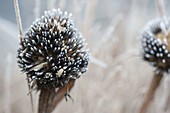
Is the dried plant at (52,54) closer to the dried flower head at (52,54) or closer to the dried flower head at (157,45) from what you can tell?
the dried flower head at (52,54)

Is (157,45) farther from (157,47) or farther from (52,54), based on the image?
(52,54)

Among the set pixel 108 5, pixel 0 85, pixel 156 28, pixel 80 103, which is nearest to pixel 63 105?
pixel 80 103

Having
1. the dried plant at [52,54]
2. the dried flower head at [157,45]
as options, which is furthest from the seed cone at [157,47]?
the dried plant at [52,54]

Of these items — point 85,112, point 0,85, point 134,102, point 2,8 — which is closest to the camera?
point 85,112

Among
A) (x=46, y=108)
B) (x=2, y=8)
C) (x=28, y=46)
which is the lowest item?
(x=46, y=108)

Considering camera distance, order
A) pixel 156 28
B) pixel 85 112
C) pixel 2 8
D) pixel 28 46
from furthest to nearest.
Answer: pixel 2 8, pixel 85 112, pixel 156 28, pixel 28 46

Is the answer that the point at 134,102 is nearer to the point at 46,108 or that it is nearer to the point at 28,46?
the point at 46,108

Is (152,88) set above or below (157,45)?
below

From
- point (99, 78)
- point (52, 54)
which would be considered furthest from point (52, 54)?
point (99, 78)
